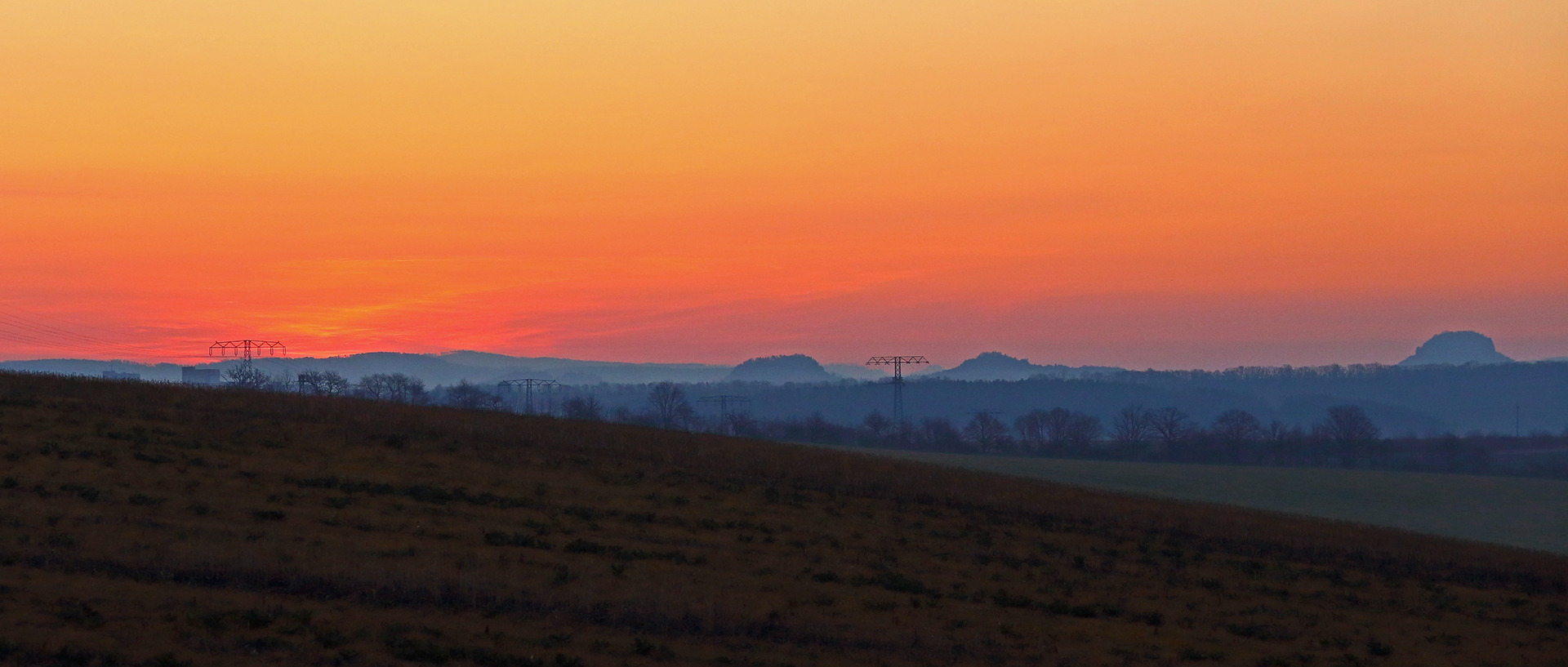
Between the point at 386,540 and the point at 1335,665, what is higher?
the point at 386,540

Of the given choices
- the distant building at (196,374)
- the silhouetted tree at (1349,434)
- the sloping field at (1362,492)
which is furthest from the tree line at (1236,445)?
the sloping field at (1362,492)

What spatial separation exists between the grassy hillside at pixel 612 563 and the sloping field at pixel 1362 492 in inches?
1392

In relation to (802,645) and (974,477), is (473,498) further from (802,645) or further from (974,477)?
(974,477)

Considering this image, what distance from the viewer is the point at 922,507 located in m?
40.8

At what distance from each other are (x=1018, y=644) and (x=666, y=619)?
290 inches

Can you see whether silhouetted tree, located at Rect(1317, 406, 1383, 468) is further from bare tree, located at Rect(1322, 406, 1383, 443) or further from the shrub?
the shrub

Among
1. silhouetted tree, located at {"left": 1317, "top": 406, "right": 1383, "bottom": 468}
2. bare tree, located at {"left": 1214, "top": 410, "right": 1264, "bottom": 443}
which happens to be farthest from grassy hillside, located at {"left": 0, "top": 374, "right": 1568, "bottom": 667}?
bare tree, located at {"left": 1214, "top": 410, "right": 1264, "bottom": 443}

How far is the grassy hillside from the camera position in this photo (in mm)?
20234

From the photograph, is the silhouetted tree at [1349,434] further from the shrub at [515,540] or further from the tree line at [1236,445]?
the shrub at [515,540]

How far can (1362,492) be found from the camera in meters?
94.8

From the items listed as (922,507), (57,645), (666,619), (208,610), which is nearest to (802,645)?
(666,619)

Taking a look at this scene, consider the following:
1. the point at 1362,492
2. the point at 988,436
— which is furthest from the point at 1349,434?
the point at 1362,492

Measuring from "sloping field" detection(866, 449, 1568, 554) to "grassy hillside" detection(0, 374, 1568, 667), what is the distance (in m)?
35.4

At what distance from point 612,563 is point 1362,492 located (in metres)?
86.1
